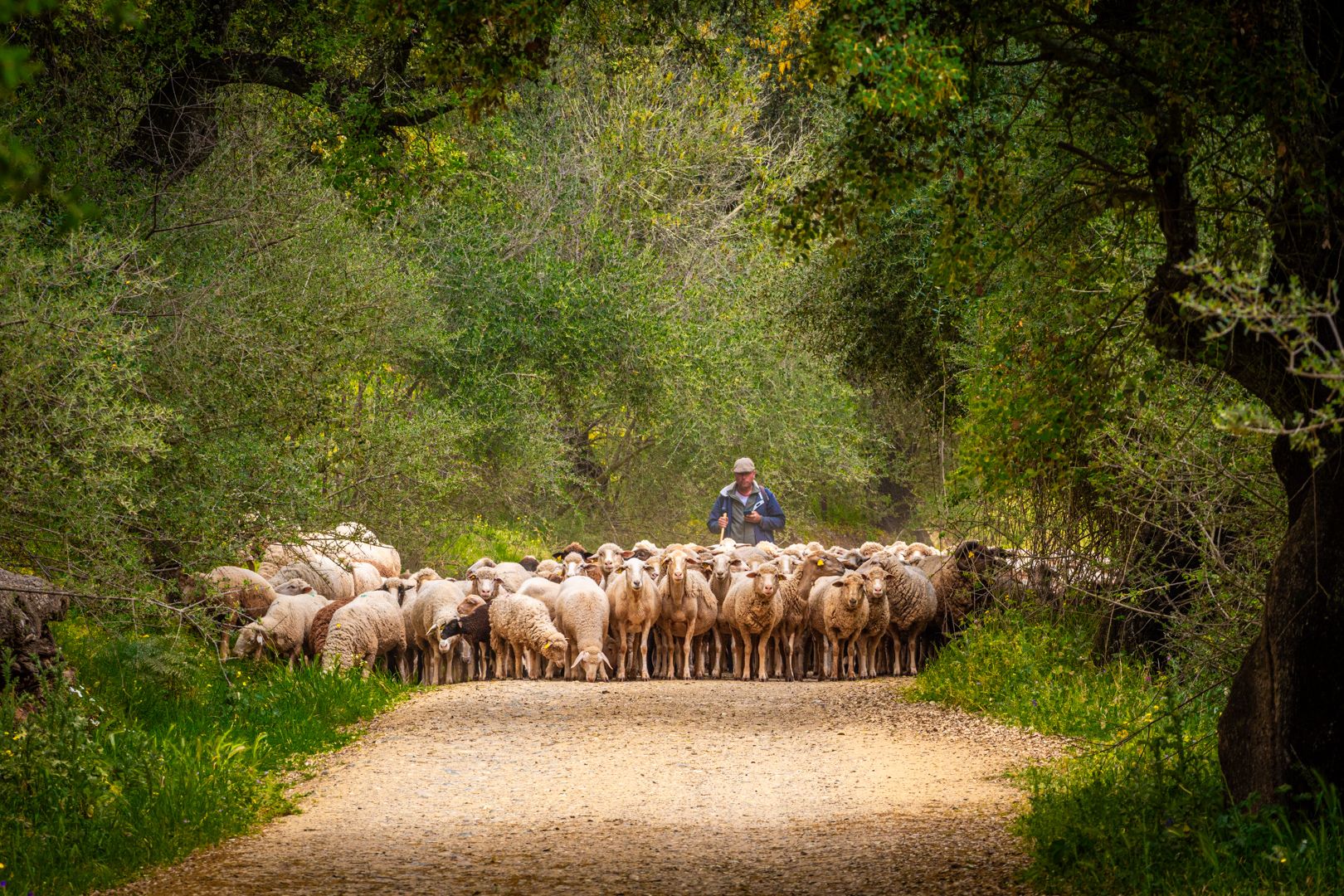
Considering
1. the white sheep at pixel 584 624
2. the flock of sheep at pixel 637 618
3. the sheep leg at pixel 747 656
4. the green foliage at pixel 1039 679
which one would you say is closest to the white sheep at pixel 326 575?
the flock of sheep at pixel 637 618

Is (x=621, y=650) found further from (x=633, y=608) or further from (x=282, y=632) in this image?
(x=282, y=632)

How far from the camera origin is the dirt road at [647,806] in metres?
6.56

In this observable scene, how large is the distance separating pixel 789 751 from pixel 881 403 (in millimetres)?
14027

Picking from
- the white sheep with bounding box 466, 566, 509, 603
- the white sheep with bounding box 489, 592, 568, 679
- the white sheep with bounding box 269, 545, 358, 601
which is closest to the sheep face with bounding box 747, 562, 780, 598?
the white sheep with bounding box 489, 592, 568, 679

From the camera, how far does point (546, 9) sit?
6.28 metres

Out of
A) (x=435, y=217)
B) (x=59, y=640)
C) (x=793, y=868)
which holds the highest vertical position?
(x=435, y=217)

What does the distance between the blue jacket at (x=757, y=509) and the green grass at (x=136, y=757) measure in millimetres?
9412

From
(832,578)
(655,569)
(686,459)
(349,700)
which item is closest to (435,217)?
(686,459)

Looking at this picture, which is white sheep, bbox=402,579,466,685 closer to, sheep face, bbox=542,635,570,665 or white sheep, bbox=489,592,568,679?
white sheep, bbox=489,592,568,679

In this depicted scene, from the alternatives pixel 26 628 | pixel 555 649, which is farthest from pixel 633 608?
pixel 26 628

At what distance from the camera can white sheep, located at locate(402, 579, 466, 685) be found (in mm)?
14719

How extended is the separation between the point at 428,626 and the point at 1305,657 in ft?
33.9

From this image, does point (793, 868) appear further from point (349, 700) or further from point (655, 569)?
point (655, 569)

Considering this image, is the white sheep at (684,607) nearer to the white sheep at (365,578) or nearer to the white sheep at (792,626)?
the white sheep at (792,626)
